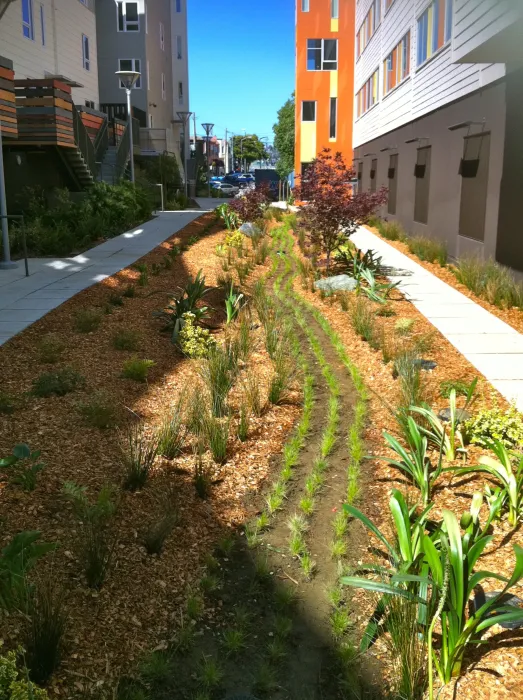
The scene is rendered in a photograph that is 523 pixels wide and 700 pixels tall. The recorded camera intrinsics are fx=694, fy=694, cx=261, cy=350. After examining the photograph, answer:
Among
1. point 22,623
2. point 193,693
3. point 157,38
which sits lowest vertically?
point 193,693

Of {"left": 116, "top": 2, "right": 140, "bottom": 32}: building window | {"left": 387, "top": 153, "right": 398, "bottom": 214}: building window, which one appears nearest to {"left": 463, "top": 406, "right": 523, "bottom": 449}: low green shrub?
{"left": 387, "top": 153, "right": 398, "bottom": 214}: building window

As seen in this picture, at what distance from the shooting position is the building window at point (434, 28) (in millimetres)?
14827

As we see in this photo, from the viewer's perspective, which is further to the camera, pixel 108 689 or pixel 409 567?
pixel 409 567

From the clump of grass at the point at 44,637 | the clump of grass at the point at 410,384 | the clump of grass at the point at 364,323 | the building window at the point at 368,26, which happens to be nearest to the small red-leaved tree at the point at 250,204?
the clump of grass at the point at 364,323

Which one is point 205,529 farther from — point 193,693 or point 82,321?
point 82,321

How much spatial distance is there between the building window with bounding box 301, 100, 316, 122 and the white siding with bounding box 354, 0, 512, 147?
11.3 feet

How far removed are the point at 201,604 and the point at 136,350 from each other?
14.3 ft

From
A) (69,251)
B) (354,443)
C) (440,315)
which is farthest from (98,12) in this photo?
(354,443)

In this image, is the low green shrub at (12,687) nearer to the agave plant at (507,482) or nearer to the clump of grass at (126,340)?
the agave plant at (507,482)

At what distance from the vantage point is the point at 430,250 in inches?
563

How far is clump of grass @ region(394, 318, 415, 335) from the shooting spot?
27.8 ft

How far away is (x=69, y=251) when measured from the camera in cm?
1364

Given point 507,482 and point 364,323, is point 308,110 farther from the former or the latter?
point 507,482

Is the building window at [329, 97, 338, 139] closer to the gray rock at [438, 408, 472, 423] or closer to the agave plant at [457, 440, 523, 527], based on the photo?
the gray rock at [438, 408, 472, 423]
